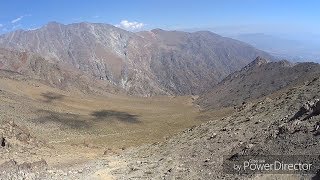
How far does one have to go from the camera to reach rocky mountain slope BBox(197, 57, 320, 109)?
109881 mm

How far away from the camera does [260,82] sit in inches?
4948

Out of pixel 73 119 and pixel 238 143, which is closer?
pixel 238 143

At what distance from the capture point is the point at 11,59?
16012cm

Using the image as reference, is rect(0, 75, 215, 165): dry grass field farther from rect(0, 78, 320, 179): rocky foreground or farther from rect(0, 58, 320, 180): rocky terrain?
→ rect(0, 78, 320, 179): rocky foreground

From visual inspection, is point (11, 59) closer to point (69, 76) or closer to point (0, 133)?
point (69, 76)

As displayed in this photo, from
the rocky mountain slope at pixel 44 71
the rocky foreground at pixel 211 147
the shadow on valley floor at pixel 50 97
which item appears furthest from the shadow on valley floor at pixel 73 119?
the rocky mountain slope at pixel 44 71

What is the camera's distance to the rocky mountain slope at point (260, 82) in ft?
361

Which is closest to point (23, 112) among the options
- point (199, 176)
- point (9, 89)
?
point (9, 89)

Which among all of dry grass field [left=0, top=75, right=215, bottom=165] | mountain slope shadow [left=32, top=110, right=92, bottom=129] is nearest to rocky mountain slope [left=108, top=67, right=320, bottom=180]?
dry grass field [left=0, top=75, right=215, bottom=165]

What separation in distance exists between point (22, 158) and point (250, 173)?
15.8 m

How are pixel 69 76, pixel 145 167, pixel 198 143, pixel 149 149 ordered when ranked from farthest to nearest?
pixel 69 76 → pixel 149 149 → pixel 198 143 → pixel 145 167

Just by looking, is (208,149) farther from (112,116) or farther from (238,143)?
(112,116)

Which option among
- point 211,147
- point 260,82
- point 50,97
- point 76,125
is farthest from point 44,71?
point 211,147

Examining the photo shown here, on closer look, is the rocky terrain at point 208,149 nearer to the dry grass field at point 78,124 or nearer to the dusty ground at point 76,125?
the dusty ground at point 76,125
